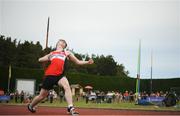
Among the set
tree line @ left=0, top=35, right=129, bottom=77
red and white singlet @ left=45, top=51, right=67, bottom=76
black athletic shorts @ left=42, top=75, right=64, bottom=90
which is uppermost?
tree line @ left=0, top=35, right=129, bottom=77

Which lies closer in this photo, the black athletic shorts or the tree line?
the black athletic shorts

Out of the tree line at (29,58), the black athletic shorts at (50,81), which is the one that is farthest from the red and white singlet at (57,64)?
the tree line at (29,58)

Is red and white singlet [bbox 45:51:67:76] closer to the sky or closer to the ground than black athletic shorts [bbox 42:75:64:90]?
closer to the sky

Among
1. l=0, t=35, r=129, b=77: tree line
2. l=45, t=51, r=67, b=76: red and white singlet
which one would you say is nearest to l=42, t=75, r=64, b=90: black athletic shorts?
l=45, t=51, r=67, b=76: red and white singlet

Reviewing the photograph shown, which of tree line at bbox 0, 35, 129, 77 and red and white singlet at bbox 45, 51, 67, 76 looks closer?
red and white singlet at bbox 45, 51, 67, 76

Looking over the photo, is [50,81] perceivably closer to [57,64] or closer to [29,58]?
[57,64]

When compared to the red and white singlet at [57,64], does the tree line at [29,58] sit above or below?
above

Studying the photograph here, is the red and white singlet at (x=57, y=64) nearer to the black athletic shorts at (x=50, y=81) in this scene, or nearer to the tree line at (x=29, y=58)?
the black athletic shorts at (x=50, y=81)

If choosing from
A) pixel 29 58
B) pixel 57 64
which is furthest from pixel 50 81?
pixel 29 58

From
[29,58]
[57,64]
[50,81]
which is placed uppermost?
[29,58]

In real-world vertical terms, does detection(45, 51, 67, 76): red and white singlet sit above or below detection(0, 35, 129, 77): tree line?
below

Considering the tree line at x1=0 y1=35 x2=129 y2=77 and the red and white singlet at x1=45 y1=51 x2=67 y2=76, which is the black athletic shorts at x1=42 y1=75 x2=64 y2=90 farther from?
the tree line at x1=0 y1=35 x2=129 y2=77

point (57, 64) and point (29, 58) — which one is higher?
point (29, 58)

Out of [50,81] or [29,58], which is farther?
[29,58]
